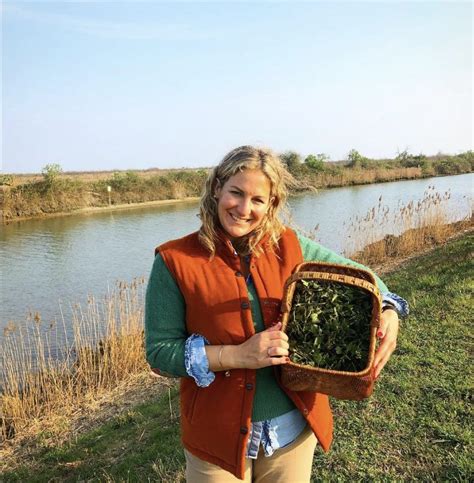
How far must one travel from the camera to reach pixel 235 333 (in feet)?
5.26

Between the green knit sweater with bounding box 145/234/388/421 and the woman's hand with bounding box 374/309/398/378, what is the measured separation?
36cm

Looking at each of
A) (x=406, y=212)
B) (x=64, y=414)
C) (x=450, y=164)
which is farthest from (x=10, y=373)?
(x=450, y=164)

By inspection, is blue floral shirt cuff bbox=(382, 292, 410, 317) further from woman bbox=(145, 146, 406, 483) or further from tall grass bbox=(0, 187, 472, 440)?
tall grass bbox=(0, 187, 472, 440)

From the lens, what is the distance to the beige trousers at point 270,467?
5.41 feet

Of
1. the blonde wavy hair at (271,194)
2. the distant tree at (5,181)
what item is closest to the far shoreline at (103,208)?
the distant tree at (5,181)

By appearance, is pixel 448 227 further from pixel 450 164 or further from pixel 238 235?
pixel 450 164

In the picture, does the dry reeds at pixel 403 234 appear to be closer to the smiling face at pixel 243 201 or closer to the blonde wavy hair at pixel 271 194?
the blonde wavy hair at pixel 271 194

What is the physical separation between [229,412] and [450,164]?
157 ft

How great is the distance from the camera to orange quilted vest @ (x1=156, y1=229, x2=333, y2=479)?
1.60 metres

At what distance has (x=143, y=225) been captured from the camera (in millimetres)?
19750

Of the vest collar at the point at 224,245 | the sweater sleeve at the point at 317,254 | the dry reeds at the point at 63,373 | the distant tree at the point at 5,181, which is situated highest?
the distant tree at the point at 5,181

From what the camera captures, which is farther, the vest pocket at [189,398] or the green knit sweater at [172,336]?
the vest pocket at [189,398]

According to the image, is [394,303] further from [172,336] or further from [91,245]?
[91,245]

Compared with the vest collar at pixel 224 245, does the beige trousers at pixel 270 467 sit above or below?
below
